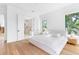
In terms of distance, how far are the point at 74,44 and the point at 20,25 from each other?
111 centimetres

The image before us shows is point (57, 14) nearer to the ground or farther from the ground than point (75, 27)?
farther from the ground

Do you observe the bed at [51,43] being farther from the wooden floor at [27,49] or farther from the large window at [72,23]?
the large window at [72,23]

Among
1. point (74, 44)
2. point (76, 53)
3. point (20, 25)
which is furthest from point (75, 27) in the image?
point (20, 25)

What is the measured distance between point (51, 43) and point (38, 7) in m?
0.74

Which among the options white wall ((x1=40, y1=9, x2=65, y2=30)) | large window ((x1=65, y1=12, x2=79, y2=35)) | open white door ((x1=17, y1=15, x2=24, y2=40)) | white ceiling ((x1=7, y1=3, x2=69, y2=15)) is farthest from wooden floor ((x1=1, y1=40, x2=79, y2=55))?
white ceiling ((x1=7, y1=3, x2=69, y2=15))

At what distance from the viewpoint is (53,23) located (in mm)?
2328

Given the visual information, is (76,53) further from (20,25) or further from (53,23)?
(20,25)

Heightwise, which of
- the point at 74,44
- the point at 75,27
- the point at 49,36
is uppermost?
the point at 75,27

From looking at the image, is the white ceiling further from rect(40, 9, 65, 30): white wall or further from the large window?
the large window

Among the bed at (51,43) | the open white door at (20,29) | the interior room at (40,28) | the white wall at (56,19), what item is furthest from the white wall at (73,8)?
the open white door at (20,29)

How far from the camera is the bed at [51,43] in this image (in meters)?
2.30

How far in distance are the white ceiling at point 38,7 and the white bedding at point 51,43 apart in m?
0.50

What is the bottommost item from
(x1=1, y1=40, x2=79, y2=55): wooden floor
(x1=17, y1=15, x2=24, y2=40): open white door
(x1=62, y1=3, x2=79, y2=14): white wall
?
(x1=1, y1=40, x2=79, y2=55): wooden floor

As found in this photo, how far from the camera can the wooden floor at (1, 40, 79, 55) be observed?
2.29 metres
